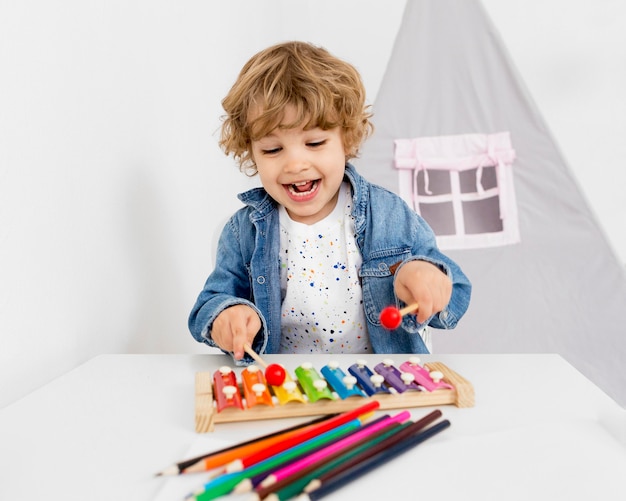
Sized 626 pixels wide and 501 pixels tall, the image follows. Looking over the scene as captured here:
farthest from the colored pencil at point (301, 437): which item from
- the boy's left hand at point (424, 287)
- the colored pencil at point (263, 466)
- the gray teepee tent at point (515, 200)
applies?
the gray teepee tent at point (515, 200)

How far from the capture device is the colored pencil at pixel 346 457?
0.38 m

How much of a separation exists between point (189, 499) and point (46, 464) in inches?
6.0

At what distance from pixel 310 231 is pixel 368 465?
0.53 metres

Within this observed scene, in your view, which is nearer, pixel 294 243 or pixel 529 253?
pixel 294 243

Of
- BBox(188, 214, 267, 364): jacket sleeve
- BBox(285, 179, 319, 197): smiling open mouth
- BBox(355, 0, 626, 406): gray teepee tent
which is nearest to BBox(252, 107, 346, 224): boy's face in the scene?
BBox(285, 179, 319, 197): smiling open mouth

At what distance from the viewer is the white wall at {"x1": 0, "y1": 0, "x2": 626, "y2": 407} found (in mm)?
643

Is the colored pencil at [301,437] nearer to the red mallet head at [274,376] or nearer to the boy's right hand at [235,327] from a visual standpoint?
the red mallet head at [274,376]

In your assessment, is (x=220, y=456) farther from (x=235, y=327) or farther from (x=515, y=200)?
(x=515, y=200)

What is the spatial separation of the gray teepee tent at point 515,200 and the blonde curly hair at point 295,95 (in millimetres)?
787

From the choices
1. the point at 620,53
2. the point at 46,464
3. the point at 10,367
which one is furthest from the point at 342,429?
the point at 620,53

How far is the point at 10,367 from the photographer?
0.63m

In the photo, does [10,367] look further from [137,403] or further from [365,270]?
[365,270]

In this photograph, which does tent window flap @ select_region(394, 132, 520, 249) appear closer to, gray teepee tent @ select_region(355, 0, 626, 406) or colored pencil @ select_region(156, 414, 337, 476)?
gray teepee tent @ select_region(355, 0, 626, 406)

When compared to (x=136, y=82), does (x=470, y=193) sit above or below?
below
